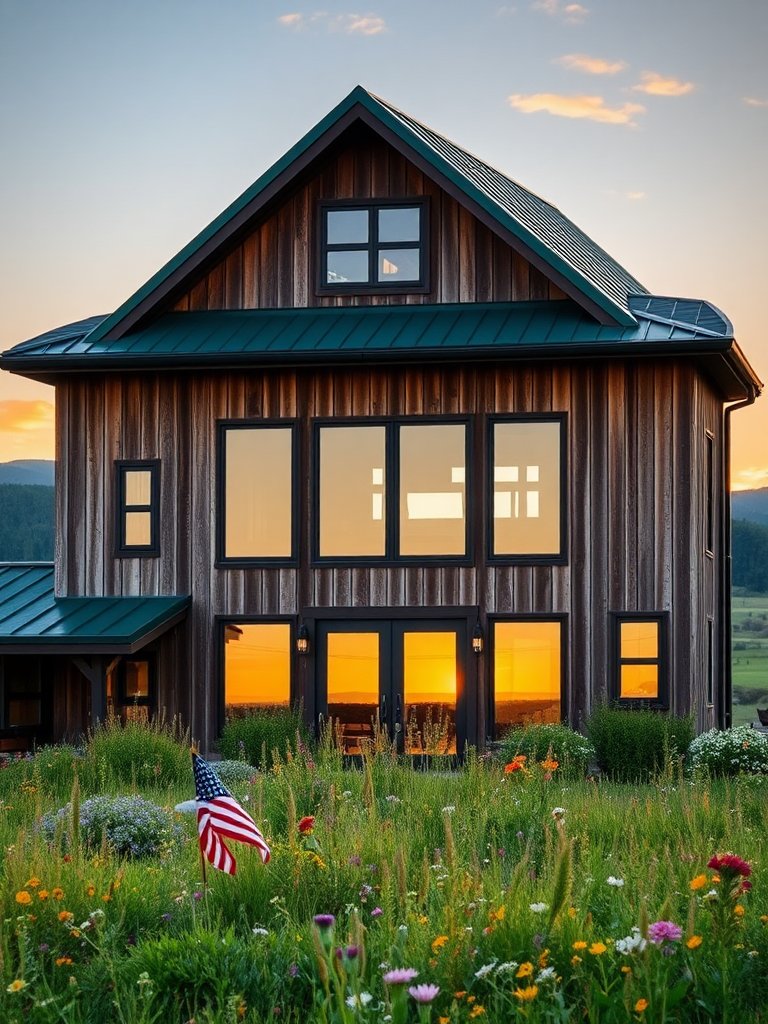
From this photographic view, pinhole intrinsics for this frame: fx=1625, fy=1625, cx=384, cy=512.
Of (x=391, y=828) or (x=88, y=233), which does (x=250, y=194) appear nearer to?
(x=88, y=233)

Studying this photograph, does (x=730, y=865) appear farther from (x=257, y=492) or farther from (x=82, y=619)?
(x=82, y=619)

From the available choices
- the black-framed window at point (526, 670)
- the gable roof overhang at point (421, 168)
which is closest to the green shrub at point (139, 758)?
the black-framed window at point (526, 670)

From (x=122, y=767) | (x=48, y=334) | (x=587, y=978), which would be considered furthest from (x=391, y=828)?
(x=48, y=334)

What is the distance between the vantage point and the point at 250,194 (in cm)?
2295

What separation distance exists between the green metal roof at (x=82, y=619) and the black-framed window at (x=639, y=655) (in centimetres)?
616

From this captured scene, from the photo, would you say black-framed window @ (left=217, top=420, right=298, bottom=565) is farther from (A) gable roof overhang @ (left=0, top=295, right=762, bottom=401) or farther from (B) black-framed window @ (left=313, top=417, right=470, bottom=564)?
(A) gable roof overhang @ (left=0, top=295, right=762, bottom=401)

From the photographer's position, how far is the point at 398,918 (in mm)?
8555

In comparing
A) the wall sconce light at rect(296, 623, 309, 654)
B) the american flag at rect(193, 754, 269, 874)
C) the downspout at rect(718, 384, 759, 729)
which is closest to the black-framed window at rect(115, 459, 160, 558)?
the wall sconce light at rect(296, 623, 309, 654)

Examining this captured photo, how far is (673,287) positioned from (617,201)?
3195 millimetres

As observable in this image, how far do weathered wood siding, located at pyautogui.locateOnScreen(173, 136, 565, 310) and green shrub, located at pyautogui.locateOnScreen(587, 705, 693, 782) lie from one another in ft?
20.4

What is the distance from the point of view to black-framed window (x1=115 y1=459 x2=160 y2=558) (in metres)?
23.7

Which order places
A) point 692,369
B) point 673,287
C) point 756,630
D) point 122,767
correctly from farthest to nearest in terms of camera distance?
point 756,630
point 673,287
point 692,369
point 122,767

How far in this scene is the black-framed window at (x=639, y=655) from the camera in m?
22.1

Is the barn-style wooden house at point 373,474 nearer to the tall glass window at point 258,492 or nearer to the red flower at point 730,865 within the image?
the tall glass window at point 258,492
